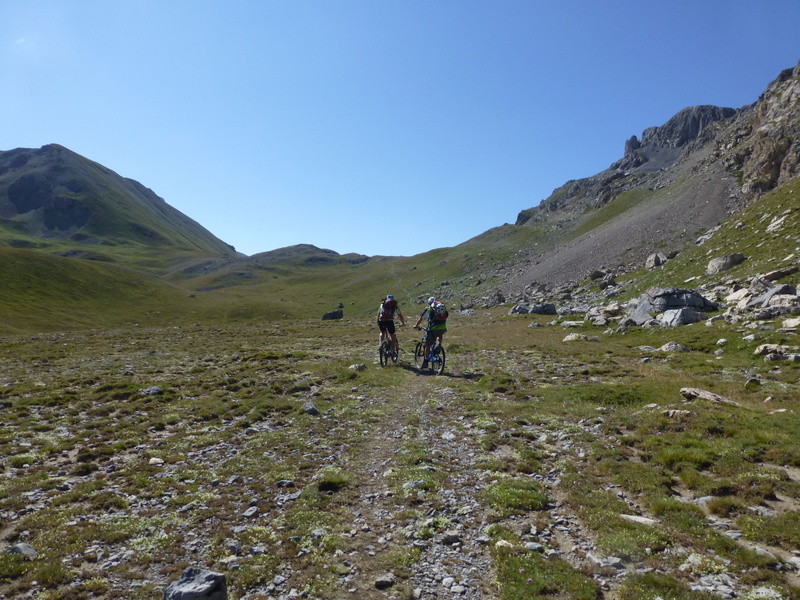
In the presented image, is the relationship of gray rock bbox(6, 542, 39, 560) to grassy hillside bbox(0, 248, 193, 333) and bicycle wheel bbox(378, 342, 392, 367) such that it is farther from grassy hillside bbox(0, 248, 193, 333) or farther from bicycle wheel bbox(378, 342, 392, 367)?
grassy hillside bbox(0, 248, 193, 333)

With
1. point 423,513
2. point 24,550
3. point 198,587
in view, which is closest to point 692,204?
point 423,513

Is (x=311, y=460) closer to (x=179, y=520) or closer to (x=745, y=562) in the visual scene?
(x=179, y=520)

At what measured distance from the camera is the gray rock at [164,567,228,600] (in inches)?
257

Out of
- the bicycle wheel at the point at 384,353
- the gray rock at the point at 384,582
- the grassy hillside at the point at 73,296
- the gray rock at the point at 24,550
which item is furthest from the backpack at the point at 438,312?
the grassy hillside at the point at 73,296

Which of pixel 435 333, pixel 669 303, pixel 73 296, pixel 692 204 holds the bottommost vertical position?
pixel 435 333

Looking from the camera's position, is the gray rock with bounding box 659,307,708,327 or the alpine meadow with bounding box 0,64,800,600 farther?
the gray rock with bounding box 659,307,708,327

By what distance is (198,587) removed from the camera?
664 centimetres

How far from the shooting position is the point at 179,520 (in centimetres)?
1010

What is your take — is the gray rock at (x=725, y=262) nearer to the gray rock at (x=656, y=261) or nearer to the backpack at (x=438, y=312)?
the gray rock at (x=656, y=261)

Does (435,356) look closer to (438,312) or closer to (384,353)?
(438,312)

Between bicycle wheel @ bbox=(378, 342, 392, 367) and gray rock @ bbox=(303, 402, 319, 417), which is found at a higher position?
bicycle wheel @ bbox=(378, 342, 392, 367)

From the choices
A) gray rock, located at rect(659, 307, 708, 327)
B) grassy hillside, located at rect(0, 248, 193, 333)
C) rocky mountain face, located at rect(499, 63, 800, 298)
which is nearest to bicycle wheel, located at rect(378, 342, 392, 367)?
gray rock, located at rect(659, 307, 708, 327)

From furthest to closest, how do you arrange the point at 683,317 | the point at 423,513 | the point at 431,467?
the point at 683,317 → the point at 431,467 → the point at 423,513

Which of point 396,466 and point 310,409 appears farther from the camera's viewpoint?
point 310,409
